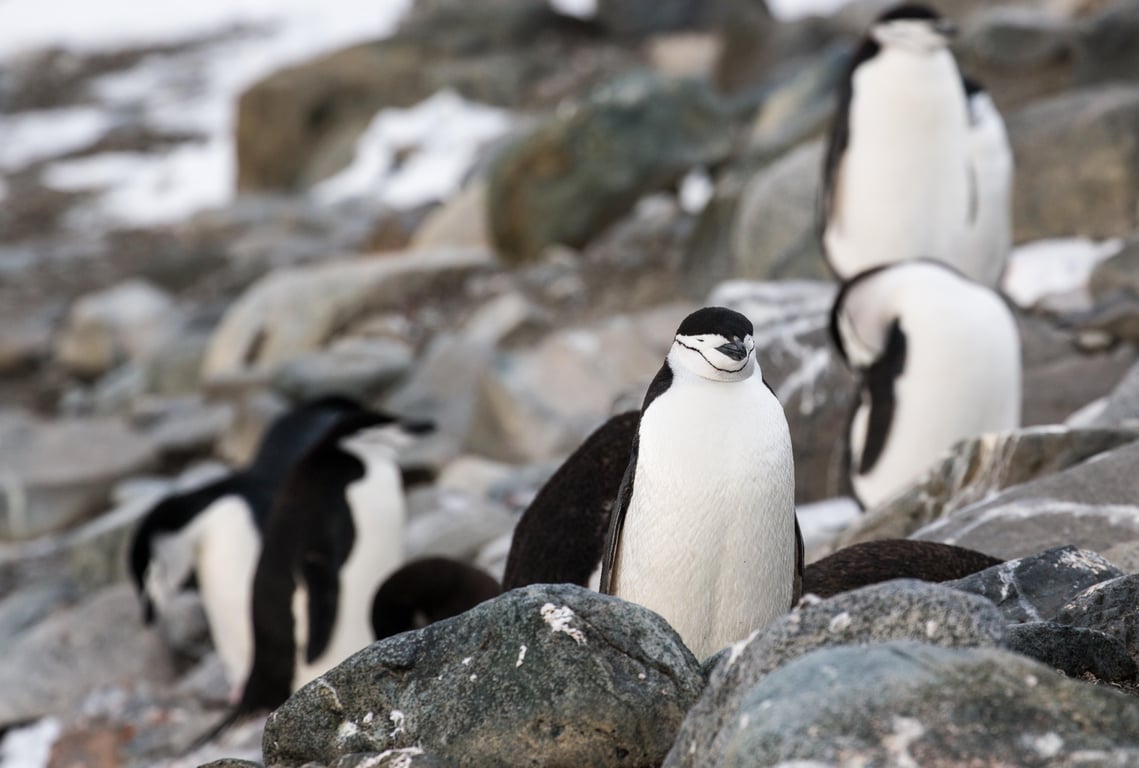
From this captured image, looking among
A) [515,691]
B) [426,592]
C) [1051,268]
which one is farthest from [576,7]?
[515,691]

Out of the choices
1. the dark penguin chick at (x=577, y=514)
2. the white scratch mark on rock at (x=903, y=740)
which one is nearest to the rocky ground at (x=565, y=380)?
the white scratch mark on rock at (x=903, y=740)

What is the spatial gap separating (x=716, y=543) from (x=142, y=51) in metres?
28.4

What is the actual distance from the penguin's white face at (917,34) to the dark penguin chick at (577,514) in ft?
11.1

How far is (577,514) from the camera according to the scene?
139 inches

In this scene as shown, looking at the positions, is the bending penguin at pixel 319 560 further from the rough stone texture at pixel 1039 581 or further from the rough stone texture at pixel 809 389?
the rough stone texture at pixel 1039 581

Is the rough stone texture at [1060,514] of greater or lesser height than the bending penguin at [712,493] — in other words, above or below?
below

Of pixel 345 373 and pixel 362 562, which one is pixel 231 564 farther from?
pixel 345 373

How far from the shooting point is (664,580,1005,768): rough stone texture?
6.45 ft

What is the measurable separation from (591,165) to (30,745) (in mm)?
6484

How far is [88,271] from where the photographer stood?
1762cm

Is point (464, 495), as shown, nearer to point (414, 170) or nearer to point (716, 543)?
point (716, 543)

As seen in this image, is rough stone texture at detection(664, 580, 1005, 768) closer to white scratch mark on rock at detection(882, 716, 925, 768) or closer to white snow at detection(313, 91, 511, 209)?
white scratch mark on rock at detection(882, 716, 925, 768)

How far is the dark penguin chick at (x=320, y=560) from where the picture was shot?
5.37 m

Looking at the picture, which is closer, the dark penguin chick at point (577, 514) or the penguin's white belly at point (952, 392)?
the dark penguin chick at point (577, 514)
